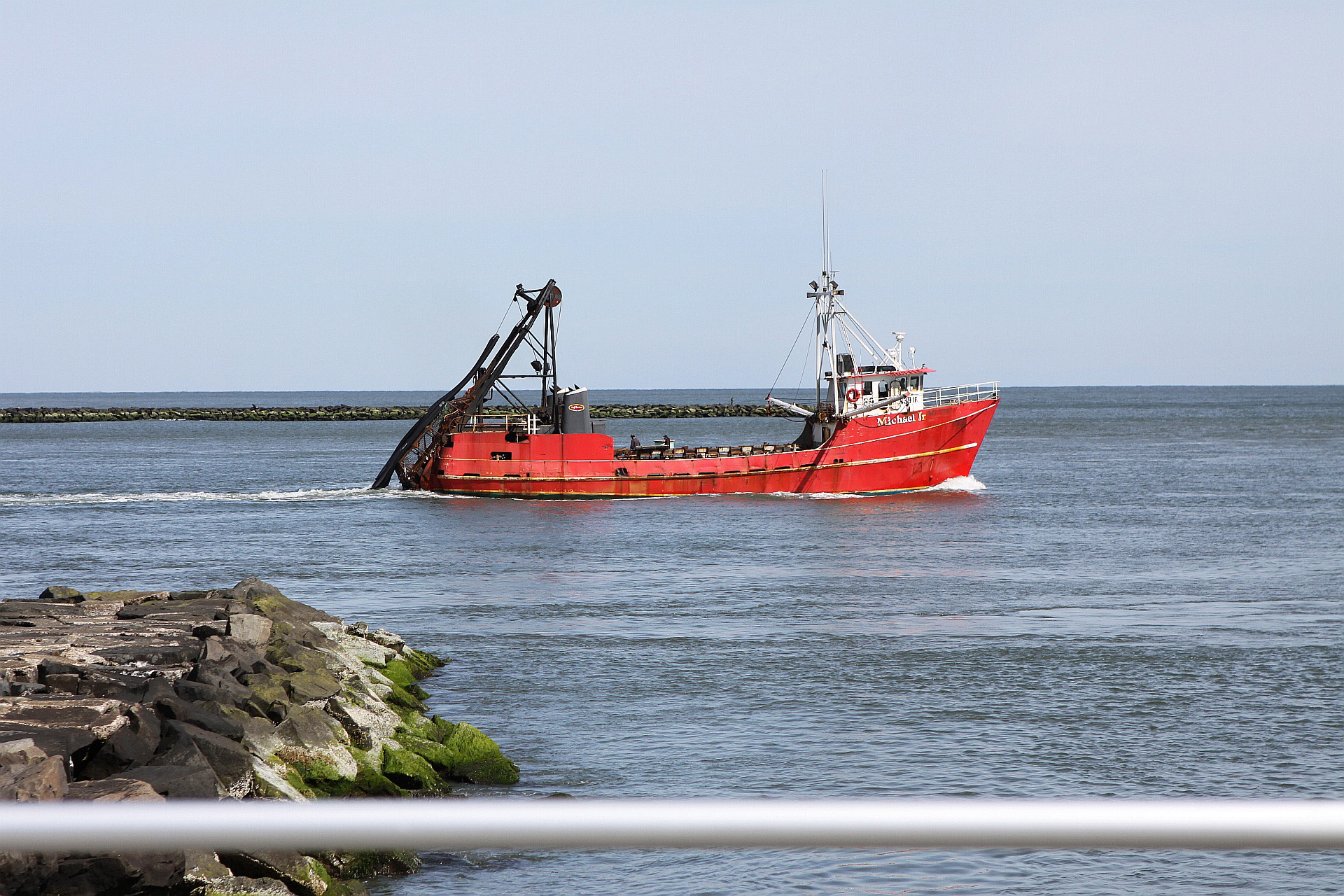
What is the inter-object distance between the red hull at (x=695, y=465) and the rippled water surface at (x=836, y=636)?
80cm

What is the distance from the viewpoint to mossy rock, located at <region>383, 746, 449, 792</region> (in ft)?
37.9

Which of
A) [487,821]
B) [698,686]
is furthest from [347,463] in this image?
[487,821]

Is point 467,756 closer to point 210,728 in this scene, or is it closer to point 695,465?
point 210,728

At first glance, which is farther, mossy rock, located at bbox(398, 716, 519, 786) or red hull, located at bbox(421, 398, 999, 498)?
red hull, located at bbox(421, 398, 999, 498)

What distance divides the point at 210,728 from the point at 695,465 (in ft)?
109

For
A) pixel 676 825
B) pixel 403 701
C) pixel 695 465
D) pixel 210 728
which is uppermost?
pixel 676 825

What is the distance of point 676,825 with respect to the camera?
161 centimetres

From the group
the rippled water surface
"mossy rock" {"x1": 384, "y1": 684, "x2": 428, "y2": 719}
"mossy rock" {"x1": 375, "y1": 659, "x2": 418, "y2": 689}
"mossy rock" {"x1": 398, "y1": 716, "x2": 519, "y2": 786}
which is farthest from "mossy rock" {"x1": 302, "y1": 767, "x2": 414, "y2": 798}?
"mossy rock" {"x1": 375, "y1": 659, "x2": 418, "y2": 689}

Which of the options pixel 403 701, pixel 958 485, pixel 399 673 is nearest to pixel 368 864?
pixel 403 701

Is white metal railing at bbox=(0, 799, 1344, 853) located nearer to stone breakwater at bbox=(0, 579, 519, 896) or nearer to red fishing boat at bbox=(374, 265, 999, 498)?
stone breakwater at bbox=(0, 579, 519, 896)

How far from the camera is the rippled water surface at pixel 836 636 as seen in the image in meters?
10.4

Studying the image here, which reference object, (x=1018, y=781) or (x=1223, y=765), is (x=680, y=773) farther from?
(x=1223, y=765)

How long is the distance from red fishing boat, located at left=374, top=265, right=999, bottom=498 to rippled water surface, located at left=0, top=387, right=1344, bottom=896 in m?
0.93

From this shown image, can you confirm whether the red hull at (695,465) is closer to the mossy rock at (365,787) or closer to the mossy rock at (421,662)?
the mossy rock at (421,662)
